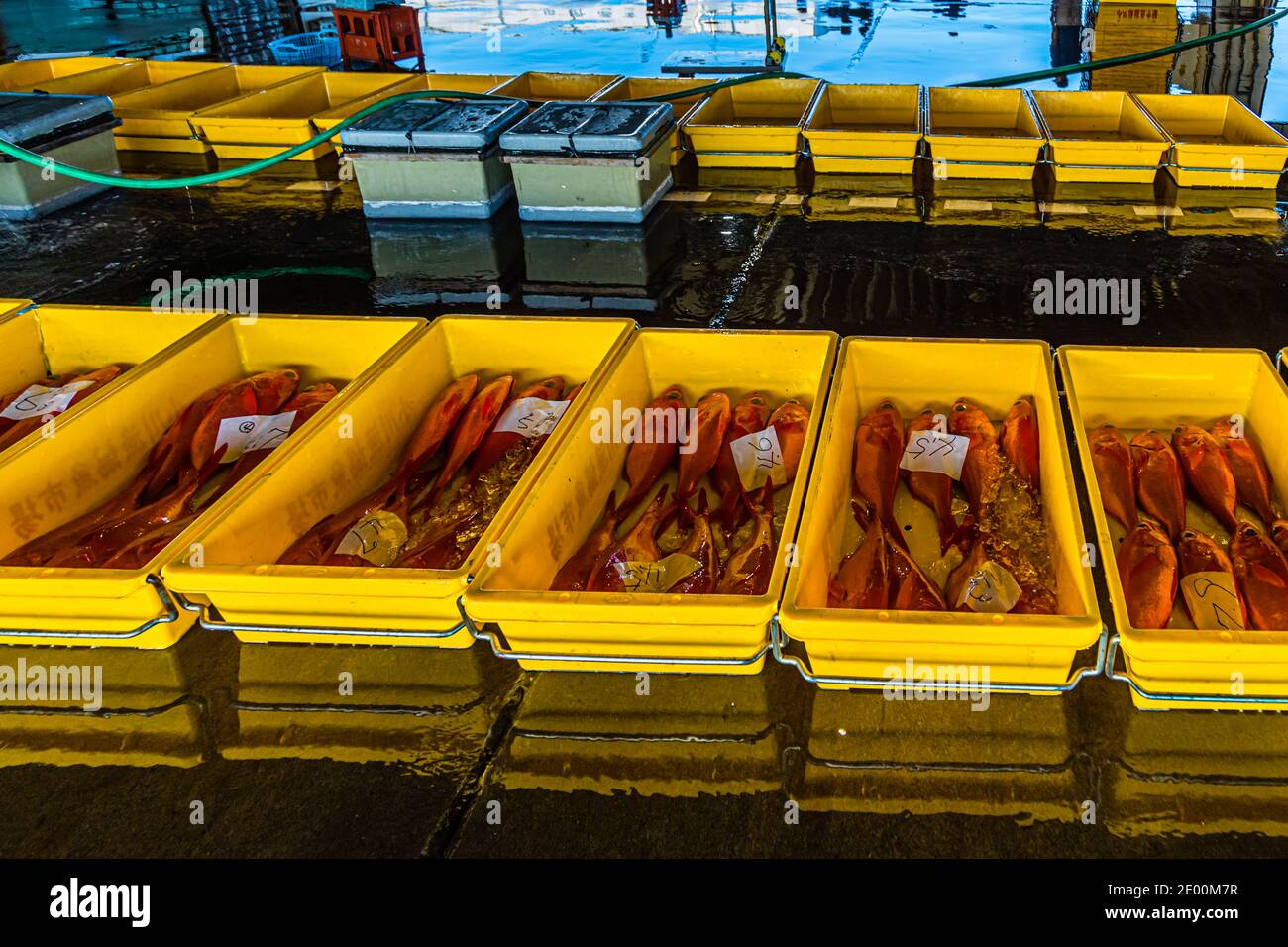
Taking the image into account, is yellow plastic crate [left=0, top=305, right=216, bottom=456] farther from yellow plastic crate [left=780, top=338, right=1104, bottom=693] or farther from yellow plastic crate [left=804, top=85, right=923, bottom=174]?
yellow plastic crate [left=804, top=85, right=923, bottom=174]

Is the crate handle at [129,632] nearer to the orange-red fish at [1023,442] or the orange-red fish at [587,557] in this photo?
the orange-red fish at [587,557]

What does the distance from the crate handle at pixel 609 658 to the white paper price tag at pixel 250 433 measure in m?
1.24

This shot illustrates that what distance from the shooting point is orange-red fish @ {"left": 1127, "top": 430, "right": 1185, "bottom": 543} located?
7.29 ft

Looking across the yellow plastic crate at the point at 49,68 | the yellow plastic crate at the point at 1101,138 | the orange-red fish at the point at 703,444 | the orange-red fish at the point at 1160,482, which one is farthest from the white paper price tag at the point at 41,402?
the yellow plastic crate at the point at 49,68

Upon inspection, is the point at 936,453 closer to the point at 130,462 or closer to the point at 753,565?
the point at 753,565

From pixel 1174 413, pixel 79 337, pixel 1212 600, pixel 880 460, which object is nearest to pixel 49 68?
pixel 79 337

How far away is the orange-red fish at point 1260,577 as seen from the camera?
74.2 inches

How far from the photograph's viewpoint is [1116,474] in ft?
7.66

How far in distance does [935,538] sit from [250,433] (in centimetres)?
209

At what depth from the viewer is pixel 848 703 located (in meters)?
1.86

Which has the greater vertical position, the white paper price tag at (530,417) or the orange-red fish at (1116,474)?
the white paper price tag at (530,417)

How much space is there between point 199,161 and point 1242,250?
6.25 meters

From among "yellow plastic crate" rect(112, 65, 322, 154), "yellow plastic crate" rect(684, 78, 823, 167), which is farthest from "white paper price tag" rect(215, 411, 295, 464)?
"yellow plastic crate" rect(112, 65, 322, 154)

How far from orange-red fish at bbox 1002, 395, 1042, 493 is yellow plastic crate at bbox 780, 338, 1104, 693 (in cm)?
4
